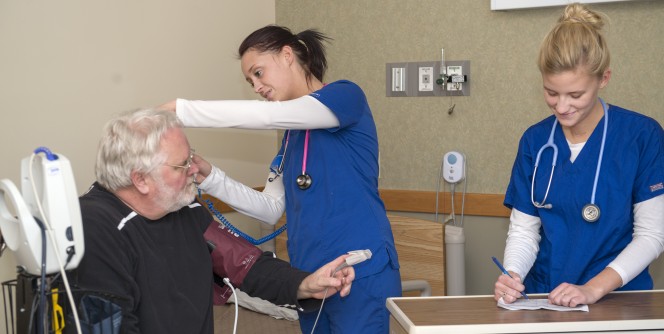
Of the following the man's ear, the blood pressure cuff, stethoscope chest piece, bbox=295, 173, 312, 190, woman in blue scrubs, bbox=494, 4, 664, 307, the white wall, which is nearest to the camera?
the man's ear

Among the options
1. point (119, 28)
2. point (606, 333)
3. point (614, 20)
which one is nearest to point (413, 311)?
point (606, 333)

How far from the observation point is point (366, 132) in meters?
2.20

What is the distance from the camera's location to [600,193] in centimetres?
191

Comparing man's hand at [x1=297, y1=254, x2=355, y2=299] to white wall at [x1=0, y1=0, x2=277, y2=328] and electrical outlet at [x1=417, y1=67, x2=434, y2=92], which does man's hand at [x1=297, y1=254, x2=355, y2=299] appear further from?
electrical outlet at [x1=417, y1=67, x2=434, y2=92]

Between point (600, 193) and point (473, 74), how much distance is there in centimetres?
151

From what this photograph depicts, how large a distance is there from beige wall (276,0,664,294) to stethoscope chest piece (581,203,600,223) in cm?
135

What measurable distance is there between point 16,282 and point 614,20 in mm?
2490

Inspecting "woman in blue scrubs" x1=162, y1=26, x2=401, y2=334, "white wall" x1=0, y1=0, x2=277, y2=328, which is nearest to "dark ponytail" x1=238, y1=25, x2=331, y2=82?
"woman in blue scrubs" x1=162, y1=26, x2=401, y2=334

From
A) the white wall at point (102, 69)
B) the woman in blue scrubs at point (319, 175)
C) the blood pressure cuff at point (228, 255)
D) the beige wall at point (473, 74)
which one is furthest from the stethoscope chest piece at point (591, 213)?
the white wall at point (102, 69)

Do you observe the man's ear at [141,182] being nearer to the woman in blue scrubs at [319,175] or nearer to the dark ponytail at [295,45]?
the woman in blue scrubs at [319,175]

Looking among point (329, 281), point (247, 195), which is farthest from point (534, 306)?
point (247, 195)

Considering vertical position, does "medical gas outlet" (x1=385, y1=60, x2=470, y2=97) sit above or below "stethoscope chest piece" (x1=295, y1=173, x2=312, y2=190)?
above

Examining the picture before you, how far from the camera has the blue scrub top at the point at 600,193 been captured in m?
1.90

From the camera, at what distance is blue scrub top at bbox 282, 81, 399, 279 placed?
2.12 meters
